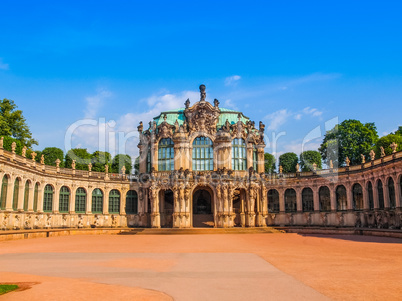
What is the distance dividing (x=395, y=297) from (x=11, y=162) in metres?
40.2

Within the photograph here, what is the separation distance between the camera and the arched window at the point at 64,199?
177 ft

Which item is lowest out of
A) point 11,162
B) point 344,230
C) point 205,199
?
point 344,230

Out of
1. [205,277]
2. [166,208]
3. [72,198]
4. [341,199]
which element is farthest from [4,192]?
[341,199]

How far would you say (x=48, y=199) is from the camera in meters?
51.8

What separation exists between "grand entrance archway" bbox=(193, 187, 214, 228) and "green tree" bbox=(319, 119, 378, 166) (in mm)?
22320

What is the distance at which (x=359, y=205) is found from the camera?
50.9 meters

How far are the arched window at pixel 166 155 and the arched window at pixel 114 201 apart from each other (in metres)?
7.97

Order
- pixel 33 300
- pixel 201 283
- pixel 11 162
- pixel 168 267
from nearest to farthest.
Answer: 1. pixel 33 300
2. pixel 201 283
3. pixel 168 267
4. pixel 11 162

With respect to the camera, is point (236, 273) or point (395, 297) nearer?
point (395, 297)

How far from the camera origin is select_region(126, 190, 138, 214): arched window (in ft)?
195

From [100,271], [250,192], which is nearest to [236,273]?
[100,271]

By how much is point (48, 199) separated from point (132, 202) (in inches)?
513

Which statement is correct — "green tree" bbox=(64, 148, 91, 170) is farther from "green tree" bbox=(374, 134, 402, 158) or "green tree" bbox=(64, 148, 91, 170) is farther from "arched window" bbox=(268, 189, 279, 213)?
"green tree" bbox=(374, 134, 402, 158)

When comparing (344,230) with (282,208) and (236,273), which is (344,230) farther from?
(236,273)
